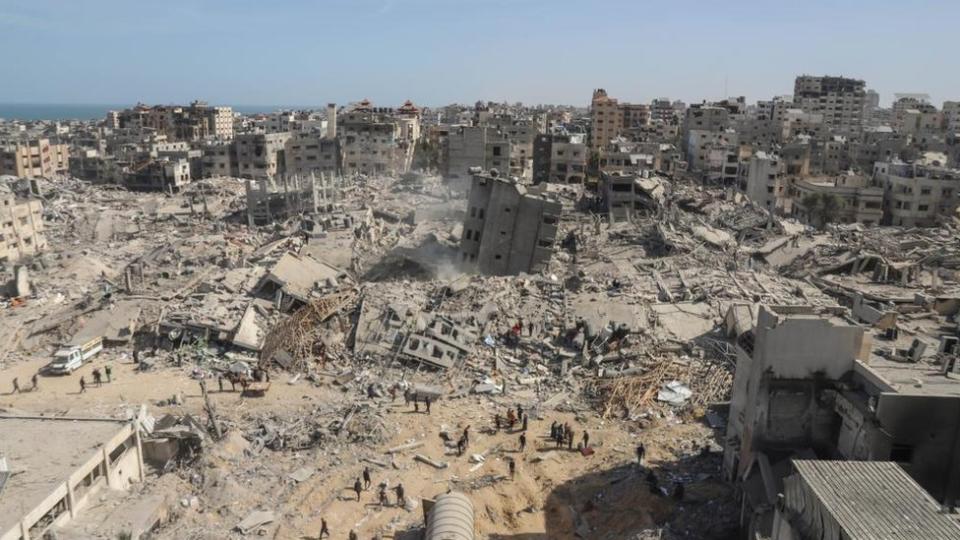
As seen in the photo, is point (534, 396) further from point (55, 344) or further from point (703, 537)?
point (55, 344)

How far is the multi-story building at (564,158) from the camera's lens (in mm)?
63875

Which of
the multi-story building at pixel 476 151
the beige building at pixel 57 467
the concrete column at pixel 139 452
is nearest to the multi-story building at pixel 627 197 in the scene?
the multi-story building at pixel 476 151

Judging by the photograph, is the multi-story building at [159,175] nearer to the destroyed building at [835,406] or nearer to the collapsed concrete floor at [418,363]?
the collapsed concrete floor at [418,363]

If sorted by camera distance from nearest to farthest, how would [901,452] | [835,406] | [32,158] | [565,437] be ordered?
[901,452]
[835,406]
[565,437]
[32,158]

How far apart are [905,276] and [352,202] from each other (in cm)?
3587

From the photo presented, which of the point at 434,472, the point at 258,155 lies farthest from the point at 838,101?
the point at 434,472

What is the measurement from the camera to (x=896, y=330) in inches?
700

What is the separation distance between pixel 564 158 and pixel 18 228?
42549mm

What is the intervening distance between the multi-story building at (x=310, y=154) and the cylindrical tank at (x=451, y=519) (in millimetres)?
60067

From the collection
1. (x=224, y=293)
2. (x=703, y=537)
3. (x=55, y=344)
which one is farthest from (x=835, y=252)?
(x=55, y=344)

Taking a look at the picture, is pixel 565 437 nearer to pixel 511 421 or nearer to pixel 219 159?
pixel 511 421

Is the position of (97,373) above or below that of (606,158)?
below

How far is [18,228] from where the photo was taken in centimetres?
4231

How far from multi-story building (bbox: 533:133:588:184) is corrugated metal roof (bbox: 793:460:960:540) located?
54206 millimetres
